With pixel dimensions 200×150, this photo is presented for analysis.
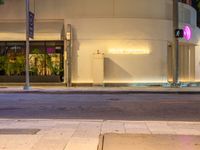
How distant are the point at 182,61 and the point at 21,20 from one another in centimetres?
1159

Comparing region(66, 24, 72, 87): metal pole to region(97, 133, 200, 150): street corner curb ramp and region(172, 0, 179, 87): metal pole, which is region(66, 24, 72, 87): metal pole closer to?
region(172, 0, 179, 87): metal pole

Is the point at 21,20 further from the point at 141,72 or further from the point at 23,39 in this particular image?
the point at 141,72

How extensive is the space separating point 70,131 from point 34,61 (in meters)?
22.3

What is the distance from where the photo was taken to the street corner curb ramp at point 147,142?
908 cm

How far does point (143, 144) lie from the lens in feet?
30.9

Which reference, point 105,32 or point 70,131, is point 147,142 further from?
point 105,32

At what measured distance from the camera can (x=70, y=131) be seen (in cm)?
1102

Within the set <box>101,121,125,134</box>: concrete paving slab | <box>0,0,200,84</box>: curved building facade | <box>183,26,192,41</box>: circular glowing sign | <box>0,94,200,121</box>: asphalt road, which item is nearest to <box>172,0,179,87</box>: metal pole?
<box>0,0,200,84</box>: curved building facade

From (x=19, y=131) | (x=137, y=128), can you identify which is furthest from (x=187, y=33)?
(x=19, y=131)

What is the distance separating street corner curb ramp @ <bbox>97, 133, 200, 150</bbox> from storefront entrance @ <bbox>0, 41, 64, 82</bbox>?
22364 millimetres

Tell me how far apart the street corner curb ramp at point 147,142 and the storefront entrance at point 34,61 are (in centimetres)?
2236

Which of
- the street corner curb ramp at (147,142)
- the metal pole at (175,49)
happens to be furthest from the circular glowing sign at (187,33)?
the street corner curb ramp at (147,142)

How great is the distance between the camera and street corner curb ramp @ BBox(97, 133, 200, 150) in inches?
357

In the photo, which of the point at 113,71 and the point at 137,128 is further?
the point at 113,71
